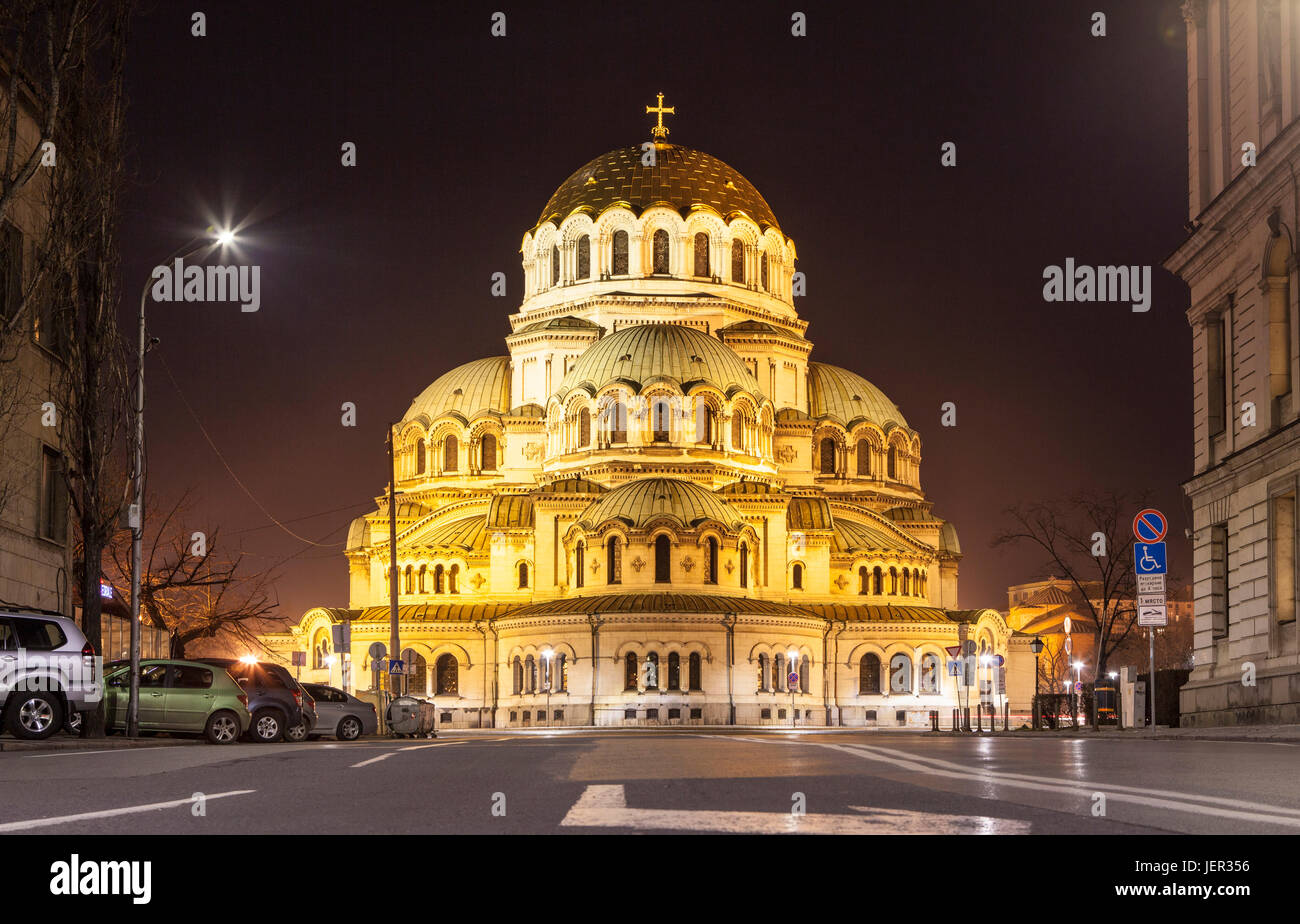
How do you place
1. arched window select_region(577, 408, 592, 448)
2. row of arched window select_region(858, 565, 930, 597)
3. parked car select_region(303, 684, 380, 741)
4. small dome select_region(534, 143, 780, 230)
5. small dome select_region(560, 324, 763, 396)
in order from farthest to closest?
small dome select_region(534, 143, 780, 230), row of arched window select_region(858, 565, 930, 597), arched window select_region(577, 408, 592, 448), small dome select_region(560, 324, 763, 396), parked car select_region(303, 684, 380, 741)

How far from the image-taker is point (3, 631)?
Result: 2467 centimetres

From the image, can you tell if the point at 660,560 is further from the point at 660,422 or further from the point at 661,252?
the point at 661,252

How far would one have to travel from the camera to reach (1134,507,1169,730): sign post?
2834cm

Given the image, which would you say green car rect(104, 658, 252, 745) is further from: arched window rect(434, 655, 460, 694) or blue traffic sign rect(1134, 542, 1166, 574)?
arched window rect(434, 655, 460, 694)

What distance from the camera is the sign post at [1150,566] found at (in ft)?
93.0

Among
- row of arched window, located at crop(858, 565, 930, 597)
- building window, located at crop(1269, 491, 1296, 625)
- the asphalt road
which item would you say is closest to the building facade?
building window, located at crop(1269, 491, 1296, 625)

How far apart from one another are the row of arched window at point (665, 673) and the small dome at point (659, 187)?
25.5 meters

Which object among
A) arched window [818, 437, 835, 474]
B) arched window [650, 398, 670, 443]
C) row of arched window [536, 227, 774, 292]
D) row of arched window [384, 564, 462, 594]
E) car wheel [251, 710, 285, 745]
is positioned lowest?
car wheel [251, 710, 285, 745]

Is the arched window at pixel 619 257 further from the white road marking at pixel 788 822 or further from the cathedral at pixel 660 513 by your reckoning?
the white road marking at pixel 788 822

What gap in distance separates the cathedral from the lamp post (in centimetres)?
4410

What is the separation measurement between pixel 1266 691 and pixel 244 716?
18.1m

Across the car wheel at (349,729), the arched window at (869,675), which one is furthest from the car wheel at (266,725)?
the arched window at (869,675)

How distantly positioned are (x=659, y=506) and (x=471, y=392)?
20805 millimetres

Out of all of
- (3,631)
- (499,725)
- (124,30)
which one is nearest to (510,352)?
(499,725)
